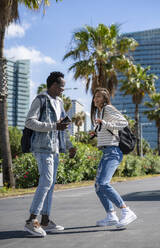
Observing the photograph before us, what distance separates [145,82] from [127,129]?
93.8ft

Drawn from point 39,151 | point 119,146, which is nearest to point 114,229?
point 119,146

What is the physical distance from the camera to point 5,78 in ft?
37.2

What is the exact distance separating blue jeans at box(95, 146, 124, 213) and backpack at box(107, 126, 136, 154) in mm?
83

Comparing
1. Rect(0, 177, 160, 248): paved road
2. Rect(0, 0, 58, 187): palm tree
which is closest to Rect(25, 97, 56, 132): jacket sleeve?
Rect(0, 177, 160, 248): paved road

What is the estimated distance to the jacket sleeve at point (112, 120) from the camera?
4.57m

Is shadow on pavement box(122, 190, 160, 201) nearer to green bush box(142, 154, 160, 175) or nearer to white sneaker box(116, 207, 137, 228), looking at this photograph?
white sneaker box(116, 207, 137, 228)

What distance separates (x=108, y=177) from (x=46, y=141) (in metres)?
0.99

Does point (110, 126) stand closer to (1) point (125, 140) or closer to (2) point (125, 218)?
(1) point (125, 140)

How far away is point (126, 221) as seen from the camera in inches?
180

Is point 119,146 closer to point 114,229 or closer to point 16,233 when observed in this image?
point 114,229

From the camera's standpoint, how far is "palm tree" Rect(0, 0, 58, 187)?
10.8 m

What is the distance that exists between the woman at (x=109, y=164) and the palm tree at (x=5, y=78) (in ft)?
21.3

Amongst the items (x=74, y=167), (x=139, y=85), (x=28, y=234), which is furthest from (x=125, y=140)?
(x=139, y=85)

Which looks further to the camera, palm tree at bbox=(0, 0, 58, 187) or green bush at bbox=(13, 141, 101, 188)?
green bush at bbox=(13, 141, 101, 188)
